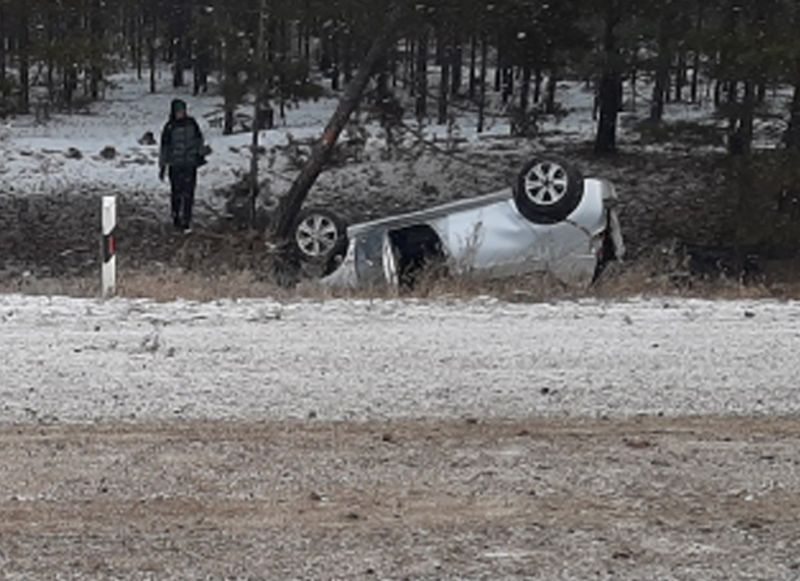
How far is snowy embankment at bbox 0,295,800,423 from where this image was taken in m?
5.91

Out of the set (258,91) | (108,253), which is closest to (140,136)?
(258,91)

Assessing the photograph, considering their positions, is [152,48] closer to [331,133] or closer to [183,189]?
[183,189]

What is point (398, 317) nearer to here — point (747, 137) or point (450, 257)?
point (450, 257)

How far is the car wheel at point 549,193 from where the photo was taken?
433 inches

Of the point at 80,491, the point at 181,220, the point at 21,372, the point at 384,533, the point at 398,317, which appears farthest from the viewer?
the point at 181,220

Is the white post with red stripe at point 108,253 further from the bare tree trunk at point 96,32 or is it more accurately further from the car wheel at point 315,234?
the bare tree trunk at point 96,32

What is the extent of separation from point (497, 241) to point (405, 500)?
22.1 feet

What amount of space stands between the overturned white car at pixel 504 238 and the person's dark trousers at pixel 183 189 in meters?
7.83

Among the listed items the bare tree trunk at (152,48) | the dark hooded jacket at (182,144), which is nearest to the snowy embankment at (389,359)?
the dark hooded jacket at (182,144)

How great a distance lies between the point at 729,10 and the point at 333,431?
53.2ft

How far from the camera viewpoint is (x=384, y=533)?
4219 millimetres

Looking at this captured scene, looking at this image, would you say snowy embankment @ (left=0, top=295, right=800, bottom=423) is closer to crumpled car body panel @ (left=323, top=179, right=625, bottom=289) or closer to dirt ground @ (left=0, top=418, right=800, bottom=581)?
dirt ground @ (left=0, top=418, right=800, bottom=581)

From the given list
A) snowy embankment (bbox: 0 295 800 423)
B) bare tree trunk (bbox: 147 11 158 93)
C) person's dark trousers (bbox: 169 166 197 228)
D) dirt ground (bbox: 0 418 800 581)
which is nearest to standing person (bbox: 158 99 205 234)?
person's dark trousers (bbox: 169 166 197 228)

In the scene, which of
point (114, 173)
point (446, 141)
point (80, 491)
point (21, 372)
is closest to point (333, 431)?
point (80, 491)
